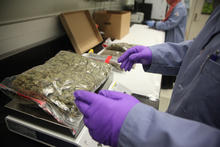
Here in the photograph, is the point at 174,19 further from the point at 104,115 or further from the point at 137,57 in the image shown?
the point at 104,115

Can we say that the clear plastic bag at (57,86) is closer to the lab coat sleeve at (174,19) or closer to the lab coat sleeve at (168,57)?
the lab coat sleeve at (168,57)

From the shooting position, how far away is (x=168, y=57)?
2.97 feet

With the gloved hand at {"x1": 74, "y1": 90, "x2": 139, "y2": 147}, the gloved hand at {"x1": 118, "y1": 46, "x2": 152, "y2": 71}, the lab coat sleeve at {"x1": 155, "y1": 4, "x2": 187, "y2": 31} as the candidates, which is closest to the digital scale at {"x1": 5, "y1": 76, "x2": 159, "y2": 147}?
the gloved hand at {"x1": 74, "y1": 90, "x2": 139, "y2": 147}

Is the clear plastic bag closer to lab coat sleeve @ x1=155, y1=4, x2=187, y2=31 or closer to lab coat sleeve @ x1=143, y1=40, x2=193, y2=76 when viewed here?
lab coat sleeve @ x1=143, y1=40, x2=193, y2=76

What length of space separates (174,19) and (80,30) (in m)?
1.69

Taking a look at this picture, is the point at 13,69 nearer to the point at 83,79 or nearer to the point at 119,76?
the point at 83,79

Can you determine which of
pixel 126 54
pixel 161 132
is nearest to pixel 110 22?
pixel 126 54

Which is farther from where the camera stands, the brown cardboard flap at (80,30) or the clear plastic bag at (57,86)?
the brown cardboard flap at (80,30)

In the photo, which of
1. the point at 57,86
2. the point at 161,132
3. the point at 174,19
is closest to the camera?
the point at 161,132

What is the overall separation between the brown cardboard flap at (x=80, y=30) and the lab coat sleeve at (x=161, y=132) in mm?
1075

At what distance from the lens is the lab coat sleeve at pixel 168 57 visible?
0.90 m

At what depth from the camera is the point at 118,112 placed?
0.46 meters

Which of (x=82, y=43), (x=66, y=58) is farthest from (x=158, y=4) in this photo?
(x=66, y=58)

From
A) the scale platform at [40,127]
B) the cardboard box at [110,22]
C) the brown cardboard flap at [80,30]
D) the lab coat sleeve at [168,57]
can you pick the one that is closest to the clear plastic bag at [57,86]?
the scale platform at [40,127]
